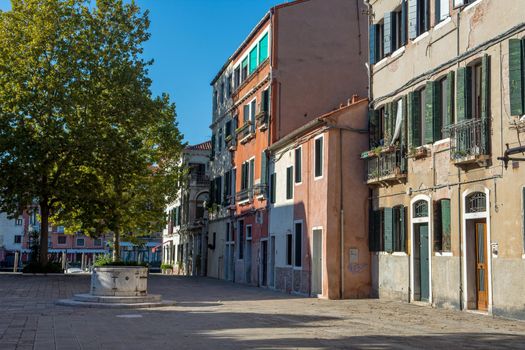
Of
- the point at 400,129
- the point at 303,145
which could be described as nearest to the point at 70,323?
the point at 400,129

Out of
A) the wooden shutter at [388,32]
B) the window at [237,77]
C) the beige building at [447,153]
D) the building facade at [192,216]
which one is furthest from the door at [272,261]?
the building facade at [192,216]

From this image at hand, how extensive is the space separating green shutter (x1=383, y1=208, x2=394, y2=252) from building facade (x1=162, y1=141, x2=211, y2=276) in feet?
77.2

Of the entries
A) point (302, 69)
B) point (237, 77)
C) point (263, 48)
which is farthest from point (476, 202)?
point (237, 77)

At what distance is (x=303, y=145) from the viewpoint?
81.2 feet

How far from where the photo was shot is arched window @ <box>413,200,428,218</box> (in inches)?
730

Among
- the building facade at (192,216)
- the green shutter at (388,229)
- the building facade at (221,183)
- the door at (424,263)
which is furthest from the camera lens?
the building facade at (192,216)

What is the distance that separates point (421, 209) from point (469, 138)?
3.36m

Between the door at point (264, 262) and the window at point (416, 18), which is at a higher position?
the window at point (416, 18)

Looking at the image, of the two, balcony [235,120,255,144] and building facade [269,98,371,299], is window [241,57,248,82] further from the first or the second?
building facade [269,98,371,299]

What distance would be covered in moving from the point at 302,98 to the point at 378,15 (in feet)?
23.7

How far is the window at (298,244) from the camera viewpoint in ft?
80.6

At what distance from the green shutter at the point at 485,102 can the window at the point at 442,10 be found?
2474mm

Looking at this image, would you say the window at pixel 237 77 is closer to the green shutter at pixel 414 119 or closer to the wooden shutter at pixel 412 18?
the wooden shutter at pixel 412 18

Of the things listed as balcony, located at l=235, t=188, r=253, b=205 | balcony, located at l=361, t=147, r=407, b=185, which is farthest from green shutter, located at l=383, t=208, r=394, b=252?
balcony, located at l=235, t=188, r=253, b=205
